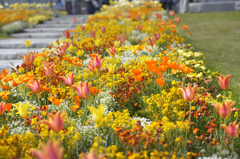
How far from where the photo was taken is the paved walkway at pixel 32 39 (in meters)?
6.55

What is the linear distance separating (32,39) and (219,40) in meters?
6.55

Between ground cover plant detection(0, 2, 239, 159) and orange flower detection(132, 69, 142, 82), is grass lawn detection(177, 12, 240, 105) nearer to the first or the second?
ground cover plant detection(0, 2, 239, 159)

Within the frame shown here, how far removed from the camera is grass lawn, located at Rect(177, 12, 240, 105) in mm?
5222

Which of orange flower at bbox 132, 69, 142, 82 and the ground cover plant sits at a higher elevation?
orange flower at bbox 132, 69, 142, 82

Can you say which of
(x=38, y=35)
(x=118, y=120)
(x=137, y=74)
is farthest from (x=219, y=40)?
(x=118, y=120)

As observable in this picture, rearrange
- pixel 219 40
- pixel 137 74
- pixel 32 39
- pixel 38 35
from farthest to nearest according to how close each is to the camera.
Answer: pixel 38 35
pixel 32 39
pixel 219 40
pixel 137 74

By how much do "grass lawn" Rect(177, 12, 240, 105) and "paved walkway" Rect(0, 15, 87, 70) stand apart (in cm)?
419

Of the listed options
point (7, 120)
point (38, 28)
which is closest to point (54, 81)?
point (7, 120)

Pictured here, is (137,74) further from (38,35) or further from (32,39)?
(38,35)

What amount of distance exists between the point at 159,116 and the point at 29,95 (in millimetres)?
1757

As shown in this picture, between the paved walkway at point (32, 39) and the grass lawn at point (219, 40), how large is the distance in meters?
4.19

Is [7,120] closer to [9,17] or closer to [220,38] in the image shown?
[220,38]

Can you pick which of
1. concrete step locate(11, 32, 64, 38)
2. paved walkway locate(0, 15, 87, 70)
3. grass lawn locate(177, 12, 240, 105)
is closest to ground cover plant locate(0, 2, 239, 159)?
grass lawn locate(177, 12, 240, 105)

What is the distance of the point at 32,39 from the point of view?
29.6 ft
